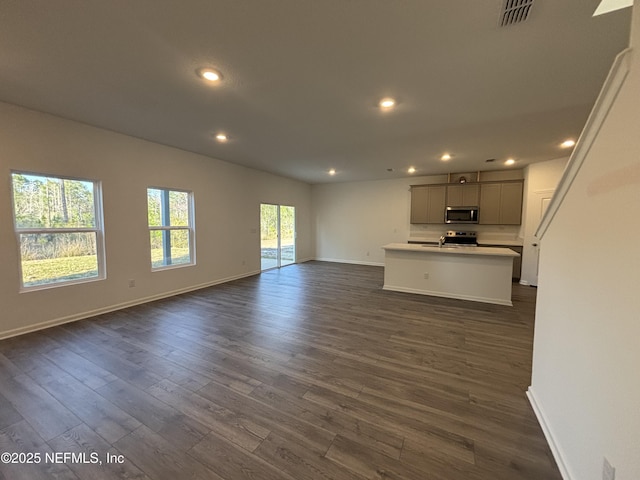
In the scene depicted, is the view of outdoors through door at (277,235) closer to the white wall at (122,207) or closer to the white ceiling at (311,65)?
the white wall at (122,207)

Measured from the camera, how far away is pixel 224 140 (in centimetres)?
428

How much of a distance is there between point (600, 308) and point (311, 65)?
2.49 metres

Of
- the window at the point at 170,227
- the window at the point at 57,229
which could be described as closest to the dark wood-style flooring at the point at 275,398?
the window at the point at 57,229

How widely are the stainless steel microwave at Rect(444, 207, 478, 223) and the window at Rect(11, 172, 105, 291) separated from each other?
739cm

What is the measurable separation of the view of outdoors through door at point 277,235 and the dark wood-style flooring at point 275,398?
3691 mm

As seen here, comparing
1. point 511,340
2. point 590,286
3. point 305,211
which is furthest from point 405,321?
point 305,211

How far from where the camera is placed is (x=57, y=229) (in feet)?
11.3

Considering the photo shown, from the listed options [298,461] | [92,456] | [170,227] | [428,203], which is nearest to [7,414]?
[92,456]

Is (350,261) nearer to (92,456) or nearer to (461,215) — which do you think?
(461,215)

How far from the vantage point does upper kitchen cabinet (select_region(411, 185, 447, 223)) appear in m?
6.97

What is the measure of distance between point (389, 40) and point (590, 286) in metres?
1.99

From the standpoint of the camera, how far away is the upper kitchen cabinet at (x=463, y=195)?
21.5 ft

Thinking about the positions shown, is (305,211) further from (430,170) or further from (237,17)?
(237,17)

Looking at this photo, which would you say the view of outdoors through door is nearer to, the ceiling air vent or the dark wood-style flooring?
the dark wood-style flooring
